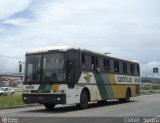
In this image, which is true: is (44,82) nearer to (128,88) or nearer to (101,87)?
(101,87)

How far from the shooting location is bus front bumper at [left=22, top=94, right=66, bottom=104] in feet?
72.6

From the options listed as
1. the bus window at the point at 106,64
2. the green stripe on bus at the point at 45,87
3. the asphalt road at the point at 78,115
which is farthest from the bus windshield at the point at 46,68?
the bus window at the point at 106,64

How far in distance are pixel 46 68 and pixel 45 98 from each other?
152cm

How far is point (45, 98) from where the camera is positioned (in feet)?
73.6

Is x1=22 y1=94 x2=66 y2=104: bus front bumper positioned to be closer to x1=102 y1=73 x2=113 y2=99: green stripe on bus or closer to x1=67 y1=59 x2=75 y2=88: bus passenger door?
x1=67 y1=59 x2=75 y2=88: bus passenger door

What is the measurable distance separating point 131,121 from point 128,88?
633 inches

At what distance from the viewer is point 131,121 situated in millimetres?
16672

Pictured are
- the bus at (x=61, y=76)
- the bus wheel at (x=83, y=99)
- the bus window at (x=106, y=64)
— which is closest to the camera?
the bus at (x=61, y=76)

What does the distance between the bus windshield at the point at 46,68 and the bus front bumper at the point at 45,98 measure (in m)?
0.80

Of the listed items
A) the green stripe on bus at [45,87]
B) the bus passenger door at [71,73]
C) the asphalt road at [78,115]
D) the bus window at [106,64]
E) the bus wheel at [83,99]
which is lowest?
the asphalt road at [78,115]

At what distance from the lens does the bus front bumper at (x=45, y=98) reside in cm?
2213

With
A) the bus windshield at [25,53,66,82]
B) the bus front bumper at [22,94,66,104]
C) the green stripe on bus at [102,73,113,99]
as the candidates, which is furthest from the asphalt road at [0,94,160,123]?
the green stripe on bus at [102,73,113,99]

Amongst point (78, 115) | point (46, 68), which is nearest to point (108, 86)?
point (46, 68)

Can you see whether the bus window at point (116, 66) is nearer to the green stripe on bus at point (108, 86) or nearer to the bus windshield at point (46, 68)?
the green stripe on bus at point (108, 86)
